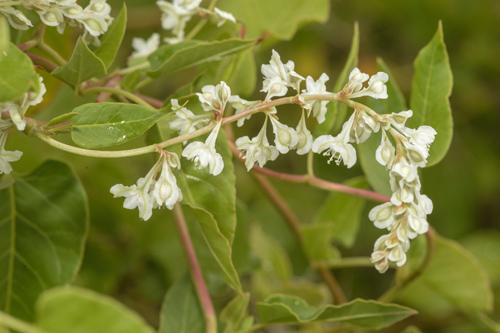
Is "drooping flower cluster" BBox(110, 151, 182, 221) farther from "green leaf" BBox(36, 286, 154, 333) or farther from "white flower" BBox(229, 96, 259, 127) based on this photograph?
"green leaf" BBox(36, 286, 154, 333)

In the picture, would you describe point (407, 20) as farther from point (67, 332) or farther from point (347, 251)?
point (67, 332)

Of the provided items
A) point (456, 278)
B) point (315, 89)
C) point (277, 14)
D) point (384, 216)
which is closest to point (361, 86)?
point (315, 89)

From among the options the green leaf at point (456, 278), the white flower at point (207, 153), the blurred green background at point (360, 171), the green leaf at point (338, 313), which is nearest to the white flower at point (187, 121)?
the white flower at point (207, 153)

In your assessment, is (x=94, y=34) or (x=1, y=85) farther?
(x=94, y=34)

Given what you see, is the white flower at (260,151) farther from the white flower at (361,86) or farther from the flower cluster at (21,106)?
the flower cluster at (21,106)

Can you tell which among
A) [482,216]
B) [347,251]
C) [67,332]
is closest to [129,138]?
[67,332]

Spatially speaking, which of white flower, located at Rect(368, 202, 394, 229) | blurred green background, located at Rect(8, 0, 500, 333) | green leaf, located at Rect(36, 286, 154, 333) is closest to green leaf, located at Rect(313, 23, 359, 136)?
white flower, located at Rect(368, 202, 394, 229)
